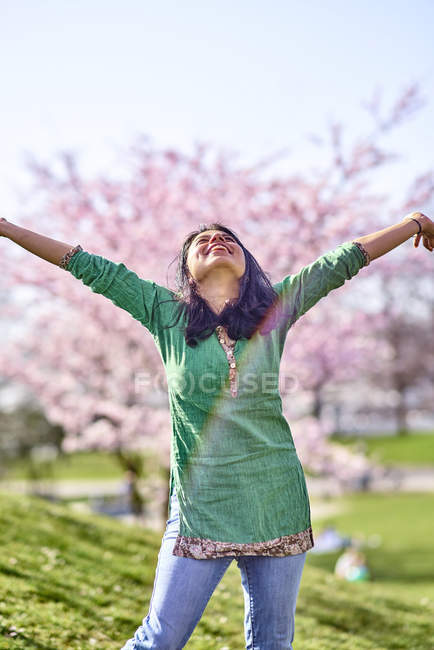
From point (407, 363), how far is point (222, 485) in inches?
1208

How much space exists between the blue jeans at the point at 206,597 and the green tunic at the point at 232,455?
0.15 ft

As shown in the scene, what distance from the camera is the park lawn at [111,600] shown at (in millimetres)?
4371

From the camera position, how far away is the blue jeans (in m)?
2.29

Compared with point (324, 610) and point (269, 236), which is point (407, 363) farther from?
point (324, 610)

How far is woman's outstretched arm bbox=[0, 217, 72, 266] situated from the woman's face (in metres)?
0.49

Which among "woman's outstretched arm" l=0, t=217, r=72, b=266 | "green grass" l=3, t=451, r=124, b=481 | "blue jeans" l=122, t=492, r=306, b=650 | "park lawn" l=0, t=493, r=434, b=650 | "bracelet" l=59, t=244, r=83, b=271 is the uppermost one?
"green grass" l=3, t=451, r=124, b=481

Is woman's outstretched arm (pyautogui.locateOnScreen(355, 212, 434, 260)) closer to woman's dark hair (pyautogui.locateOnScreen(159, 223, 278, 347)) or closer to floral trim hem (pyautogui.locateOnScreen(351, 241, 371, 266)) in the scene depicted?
floral trim hem (pyautogui.locateOnScreen(351, 241, 371, 266))

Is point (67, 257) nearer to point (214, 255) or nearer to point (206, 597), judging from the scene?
point (214, 255)

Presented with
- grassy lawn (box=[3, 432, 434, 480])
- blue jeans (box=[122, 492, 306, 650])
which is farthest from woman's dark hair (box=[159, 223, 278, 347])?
grassy lawn (box=[3, 432, 434, 480])

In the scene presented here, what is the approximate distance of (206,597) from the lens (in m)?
2.34

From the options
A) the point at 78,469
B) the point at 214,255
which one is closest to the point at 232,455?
the point at 214,255

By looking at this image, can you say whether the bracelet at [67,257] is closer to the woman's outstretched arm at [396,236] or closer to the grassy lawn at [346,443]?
the woman's outstretched arm at [396,236]

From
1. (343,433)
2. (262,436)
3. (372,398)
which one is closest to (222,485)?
(262,436)

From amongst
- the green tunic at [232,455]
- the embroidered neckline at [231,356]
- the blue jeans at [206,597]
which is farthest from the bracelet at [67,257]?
the blue jeans at [206,597]
